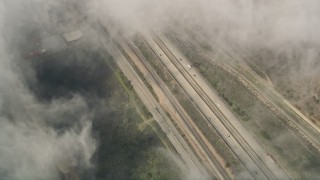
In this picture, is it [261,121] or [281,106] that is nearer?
[261,121]

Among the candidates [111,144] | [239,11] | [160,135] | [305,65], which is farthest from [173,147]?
[239,11]

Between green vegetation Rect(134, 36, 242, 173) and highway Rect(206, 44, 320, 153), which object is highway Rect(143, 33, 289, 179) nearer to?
green vegetation Rect(134, 36, 242, 173)

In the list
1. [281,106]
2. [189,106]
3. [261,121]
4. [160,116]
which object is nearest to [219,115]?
[189,106]

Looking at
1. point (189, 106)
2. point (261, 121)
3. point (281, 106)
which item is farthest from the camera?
point (189, 106)

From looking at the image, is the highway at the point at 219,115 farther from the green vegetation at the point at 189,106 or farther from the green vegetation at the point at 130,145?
the green vegetation at the point at 130,145

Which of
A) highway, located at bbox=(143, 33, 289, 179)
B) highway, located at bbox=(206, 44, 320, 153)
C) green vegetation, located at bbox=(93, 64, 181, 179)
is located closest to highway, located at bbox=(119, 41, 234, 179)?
highway, located at bbox=(143, 33, 289, 179)

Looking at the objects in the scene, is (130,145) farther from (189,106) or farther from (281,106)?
(281,106)

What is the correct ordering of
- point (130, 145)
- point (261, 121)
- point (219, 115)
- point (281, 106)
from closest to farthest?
point (130, 145) < point (261, 121) < point (219, 115) < point (281, 106)

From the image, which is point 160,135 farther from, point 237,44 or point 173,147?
point 237,44
